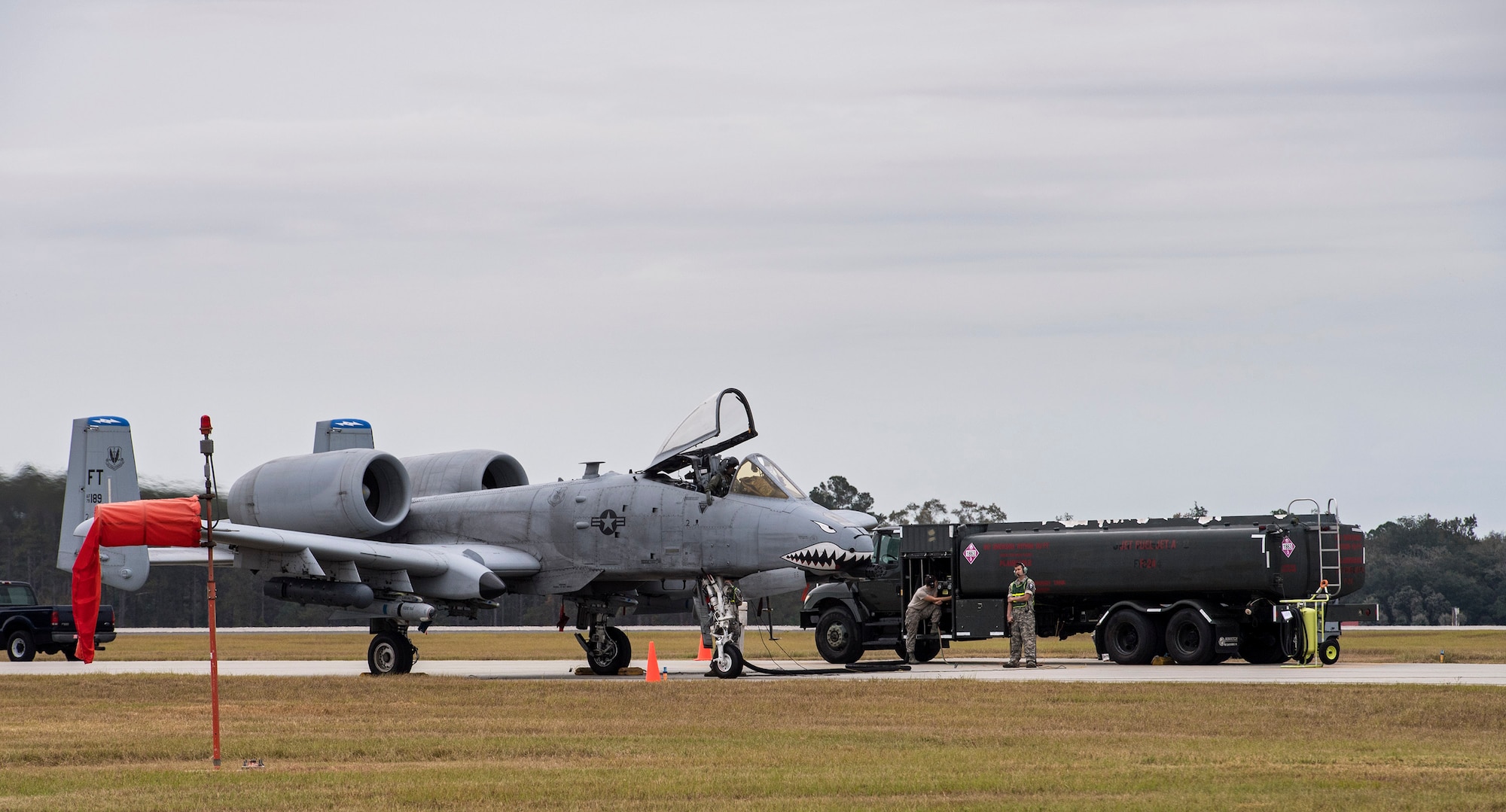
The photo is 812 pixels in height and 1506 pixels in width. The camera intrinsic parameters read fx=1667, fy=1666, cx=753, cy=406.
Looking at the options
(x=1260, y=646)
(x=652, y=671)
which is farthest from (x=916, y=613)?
(x=1260, y=646)

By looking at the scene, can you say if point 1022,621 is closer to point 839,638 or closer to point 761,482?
point 839,638

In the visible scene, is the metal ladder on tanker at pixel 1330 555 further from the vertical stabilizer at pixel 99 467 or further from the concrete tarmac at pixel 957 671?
the vertical stabilizer at pixel 99 467

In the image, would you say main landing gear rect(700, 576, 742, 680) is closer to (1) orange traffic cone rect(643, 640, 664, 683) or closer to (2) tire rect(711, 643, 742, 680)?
(2) tire rect(711, 643, 742, 680)

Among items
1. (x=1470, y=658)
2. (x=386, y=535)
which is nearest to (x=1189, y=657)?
(x=1470, y=658)

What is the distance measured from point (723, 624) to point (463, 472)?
20.3ft

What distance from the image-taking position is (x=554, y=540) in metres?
24.8

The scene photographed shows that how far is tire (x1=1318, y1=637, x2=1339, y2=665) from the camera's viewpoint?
Result: 26.5 meters

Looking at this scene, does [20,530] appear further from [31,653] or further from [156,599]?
[156,599]

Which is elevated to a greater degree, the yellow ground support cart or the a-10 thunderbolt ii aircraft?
the a-10 thunderbolt ii aircraft

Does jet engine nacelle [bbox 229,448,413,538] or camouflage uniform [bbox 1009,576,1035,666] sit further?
camouflage uniform [bbox 1009,576,1035,666]

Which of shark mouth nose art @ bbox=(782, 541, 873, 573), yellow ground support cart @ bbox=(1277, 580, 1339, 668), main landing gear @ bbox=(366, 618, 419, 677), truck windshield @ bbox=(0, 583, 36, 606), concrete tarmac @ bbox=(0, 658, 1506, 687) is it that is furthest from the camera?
truck windshield @ bbox=(0, 583, 36, 606)

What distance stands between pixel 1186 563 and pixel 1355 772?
15.9 m

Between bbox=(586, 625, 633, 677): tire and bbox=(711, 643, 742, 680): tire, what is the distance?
275 cm

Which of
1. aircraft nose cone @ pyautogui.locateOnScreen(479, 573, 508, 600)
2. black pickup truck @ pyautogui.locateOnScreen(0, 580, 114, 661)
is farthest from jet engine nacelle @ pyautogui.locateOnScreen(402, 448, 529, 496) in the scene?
black pickup truck @ pyautogui.locateOnScreen(0, 580, 114, 661)
